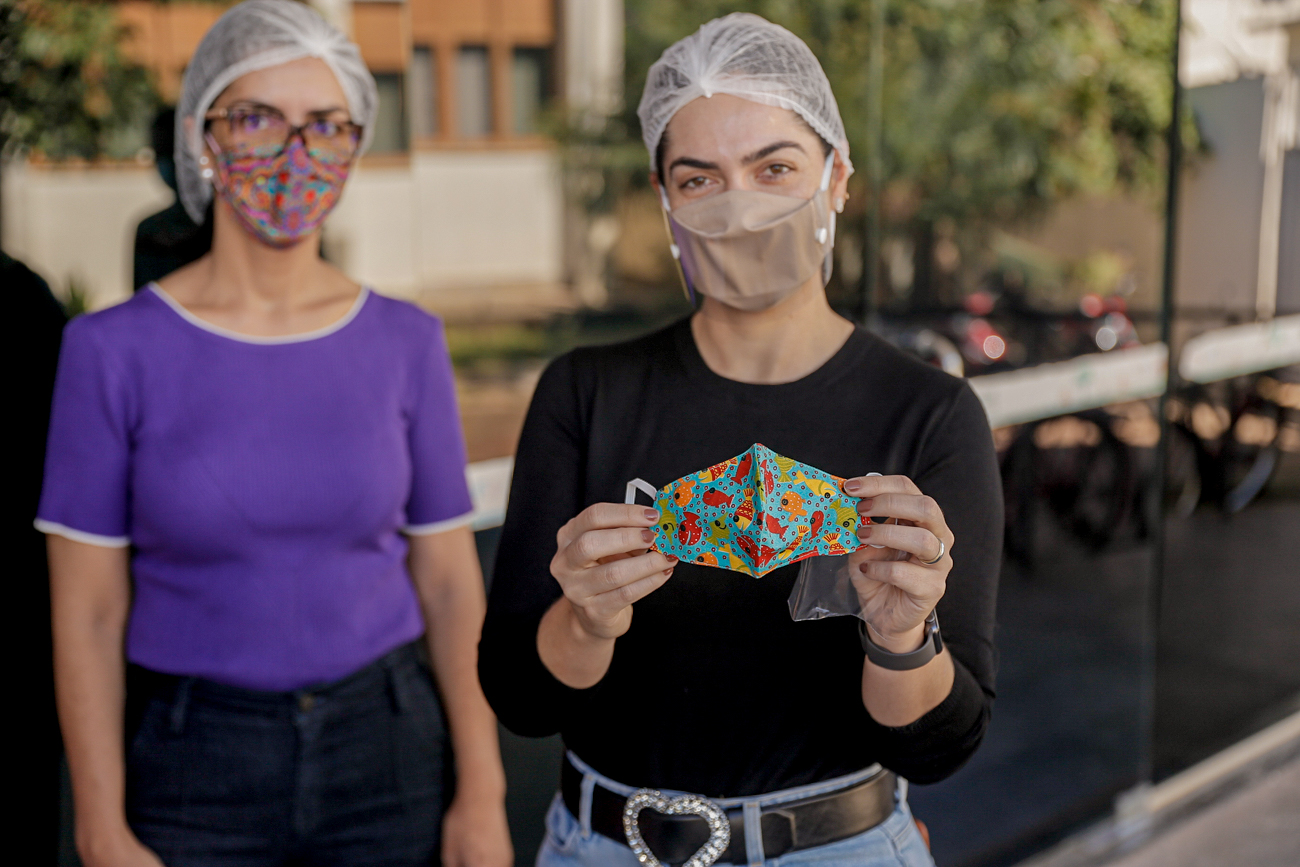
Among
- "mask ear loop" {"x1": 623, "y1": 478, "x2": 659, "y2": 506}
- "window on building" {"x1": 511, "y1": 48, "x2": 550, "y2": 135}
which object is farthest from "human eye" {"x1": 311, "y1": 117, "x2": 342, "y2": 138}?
"window on building" {"x1": 511, "y1": 48, "x2": 550, "y2": 135}

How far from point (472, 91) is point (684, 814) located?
175 centimetres

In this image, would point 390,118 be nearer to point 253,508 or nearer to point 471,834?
point 253,508

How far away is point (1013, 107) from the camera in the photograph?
3787mm

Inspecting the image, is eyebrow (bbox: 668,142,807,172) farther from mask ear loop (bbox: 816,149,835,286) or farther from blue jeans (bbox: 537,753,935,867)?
blue jeans (bbox: 537,753,935,867)

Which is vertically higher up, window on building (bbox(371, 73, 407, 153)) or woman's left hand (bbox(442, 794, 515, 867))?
window on building (bbox(371, 73, 407, 153))

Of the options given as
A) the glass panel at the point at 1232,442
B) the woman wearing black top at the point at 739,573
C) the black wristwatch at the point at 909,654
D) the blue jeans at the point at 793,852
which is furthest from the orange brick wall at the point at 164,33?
the glass panel at the point at 1232,442

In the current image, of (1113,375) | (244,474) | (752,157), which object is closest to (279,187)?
(244,474)

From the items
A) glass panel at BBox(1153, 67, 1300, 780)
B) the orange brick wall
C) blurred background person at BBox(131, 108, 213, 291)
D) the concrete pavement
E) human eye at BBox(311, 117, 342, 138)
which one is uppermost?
the orange brick wall

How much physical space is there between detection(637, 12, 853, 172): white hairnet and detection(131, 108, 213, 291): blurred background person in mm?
1044

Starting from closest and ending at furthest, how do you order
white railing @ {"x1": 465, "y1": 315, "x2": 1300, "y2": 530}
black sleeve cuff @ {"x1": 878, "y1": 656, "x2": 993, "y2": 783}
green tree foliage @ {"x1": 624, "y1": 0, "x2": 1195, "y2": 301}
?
1. black sleeve cuff @ {"x1": 878, "y1": 656, "x2": 993, "y2": 783}
2. white railing @ {"x1": 465, "y1": 315, "x2": 1300, "y2": 530}
3. green tree foliage @ {"x1": 624, "y1": 0, "x2": 1195, "y2": 301}

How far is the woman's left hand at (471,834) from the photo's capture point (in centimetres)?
178

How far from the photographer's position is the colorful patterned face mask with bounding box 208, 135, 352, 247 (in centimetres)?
152

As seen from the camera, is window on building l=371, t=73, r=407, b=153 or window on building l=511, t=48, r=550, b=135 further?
window on building l=511, t=48, r=550, b=135

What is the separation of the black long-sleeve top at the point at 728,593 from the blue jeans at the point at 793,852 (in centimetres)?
3
